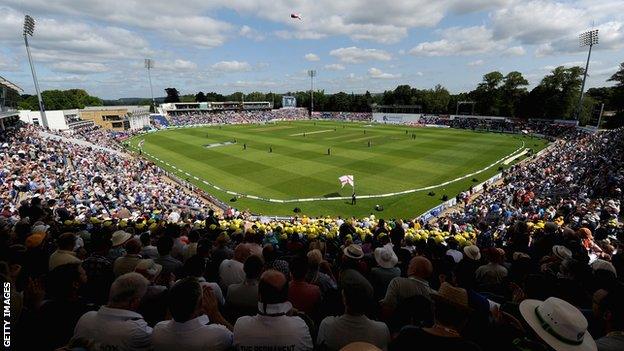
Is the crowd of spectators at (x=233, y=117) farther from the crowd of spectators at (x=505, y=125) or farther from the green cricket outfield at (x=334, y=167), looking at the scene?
the crowd of spectators at (x=505, y=125)

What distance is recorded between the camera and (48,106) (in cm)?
11719

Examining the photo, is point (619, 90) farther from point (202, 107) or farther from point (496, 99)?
point (202, 107)

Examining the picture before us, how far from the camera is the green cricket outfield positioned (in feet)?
87.1

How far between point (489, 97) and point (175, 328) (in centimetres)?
10909

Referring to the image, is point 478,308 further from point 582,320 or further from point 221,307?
point 221,307

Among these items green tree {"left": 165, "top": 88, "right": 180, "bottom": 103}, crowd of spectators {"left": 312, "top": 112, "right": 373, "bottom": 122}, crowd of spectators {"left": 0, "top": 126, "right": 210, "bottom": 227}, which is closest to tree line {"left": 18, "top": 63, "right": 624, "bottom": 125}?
green tree {"left": 165, "top": 88, "right": 180, "bottom": 103}

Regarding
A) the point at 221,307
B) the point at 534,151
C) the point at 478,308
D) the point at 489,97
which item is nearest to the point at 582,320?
the point at 478,308

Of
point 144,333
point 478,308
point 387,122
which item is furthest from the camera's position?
point 387,122
